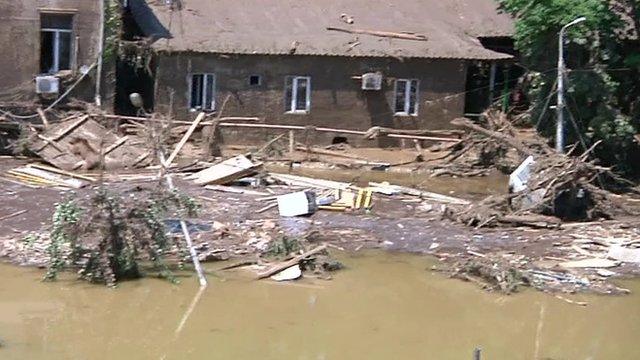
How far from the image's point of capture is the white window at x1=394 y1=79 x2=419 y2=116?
32750 millimetres

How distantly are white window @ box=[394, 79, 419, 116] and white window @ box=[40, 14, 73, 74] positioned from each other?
31.4ft

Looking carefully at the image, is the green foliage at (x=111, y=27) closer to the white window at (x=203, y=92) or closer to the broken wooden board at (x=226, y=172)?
the white window at (x=203, y=92)

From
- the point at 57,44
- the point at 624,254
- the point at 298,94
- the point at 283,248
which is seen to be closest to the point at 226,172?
the point at 283,248

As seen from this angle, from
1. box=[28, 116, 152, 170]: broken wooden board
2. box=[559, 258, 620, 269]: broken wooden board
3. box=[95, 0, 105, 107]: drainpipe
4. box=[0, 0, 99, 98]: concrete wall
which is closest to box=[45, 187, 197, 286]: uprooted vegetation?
box=[559, 258, 620, 269]: broken wooden board

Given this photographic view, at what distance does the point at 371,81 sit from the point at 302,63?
206 centimetres

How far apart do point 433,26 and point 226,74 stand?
23.4ft

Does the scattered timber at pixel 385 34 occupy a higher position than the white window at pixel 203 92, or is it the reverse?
the scattered timber at pixel 385 34

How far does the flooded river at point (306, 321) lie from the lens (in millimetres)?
13750

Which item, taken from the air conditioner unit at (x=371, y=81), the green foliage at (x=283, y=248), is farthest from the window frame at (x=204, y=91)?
the green foliage at (x=283, y=248)

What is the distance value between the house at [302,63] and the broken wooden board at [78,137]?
3.61 metres

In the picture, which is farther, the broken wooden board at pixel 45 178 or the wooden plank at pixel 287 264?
the broken wooden board at pixel 45 178

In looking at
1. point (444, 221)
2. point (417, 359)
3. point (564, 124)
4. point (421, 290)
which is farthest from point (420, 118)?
point (417, 359)

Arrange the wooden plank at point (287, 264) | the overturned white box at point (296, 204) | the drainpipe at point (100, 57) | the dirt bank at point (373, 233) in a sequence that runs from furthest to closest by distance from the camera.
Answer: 1. the drainpipe at point (100, 57)
2. the overturned white box at point (296, 204)
3. the dirt bank at point (373, 233)
4. the wooden plank at point (287, 264)

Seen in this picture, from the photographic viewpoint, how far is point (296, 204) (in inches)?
824
